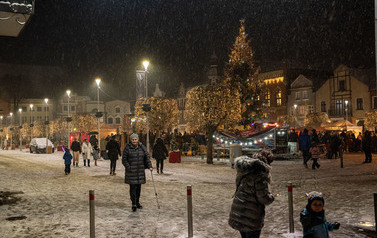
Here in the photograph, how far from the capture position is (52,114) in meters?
101

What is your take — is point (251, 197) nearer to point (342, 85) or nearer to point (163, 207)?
point (163, 207)

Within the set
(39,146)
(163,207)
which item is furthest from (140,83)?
(163,207)

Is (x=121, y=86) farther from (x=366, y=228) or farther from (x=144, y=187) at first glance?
(x=366, y=228)

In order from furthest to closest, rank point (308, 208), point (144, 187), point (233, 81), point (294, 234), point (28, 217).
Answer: point (233, 81) < point (144, 187) < point (28, 217) < point (294, 234) < point (308, 208)

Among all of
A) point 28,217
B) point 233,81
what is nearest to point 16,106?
point 233,81

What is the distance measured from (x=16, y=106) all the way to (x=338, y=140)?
3564 inches

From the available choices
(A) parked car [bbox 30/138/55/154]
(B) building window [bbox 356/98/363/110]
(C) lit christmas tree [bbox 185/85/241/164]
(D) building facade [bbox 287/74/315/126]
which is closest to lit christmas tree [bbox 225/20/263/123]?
(C) lit christmas tree [bbox 185/85/241/164]

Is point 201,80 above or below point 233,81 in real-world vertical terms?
above

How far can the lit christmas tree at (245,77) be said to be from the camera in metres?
36.8

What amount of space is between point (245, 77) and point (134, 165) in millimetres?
28750

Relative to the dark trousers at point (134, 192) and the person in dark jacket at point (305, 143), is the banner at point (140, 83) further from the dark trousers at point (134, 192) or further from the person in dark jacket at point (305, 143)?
the dark trousers at point (134, 192)

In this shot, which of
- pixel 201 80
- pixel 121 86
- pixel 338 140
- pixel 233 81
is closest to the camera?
pixel 338 140

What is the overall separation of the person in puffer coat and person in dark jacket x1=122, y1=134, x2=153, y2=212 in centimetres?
488

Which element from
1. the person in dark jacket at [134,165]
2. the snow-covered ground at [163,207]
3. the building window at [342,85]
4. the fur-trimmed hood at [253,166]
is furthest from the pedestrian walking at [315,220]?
the building window at [342,85]
